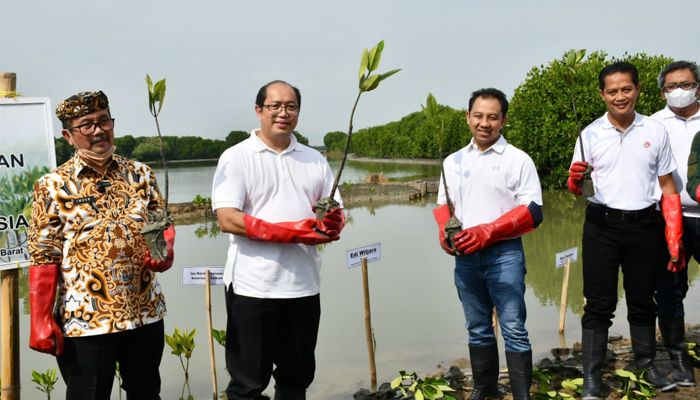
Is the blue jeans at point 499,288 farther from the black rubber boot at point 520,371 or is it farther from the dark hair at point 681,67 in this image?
the dark hair at point 681,67

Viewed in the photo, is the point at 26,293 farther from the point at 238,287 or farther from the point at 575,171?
the point at 575,171

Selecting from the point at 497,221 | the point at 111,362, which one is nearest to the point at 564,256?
the point at 497,221

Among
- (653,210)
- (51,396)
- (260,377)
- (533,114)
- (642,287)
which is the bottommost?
(51,396)

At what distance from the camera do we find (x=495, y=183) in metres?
2.95

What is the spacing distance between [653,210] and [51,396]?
389 cm

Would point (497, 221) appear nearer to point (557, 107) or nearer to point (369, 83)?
point (369, 83)

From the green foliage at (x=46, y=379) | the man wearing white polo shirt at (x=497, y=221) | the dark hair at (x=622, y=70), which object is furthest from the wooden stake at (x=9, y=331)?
the dark hair at (x=622, y=70)

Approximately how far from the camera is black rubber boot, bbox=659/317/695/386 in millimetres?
3488

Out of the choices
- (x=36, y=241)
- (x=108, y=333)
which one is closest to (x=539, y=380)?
(x=108, y=333)

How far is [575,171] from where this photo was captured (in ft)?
10.2

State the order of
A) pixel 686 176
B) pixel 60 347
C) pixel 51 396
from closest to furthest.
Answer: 1. pixel 60 347
2. pixel 686 176
3. pixel 51 396

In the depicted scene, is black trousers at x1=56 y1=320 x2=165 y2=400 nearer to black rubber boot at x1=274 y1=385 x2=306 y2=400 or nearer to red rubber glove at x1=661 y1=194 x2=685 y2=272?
black rubber boot at x1=274 y1=385 x2=306 y2=400

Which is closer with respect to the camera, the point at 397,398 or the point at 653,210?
the point at 653,210

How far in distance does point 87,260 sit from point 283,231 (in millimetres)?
740
